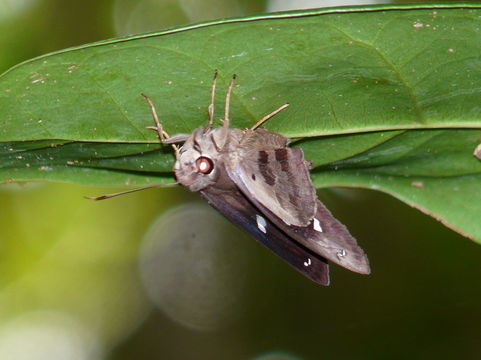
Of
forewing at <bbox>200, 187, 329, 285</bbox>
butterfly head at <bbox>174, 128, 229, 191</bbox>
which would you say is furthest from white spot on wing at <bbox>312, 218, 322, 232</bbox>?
butterfly head at <bbox>174, 128, 229, 191</bbox>

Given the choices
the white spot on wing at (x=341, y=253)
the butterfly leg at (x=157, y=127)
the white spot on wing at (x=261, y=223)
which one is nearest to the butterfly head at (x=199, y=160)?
the butterfly leg at (x=157, y=127)

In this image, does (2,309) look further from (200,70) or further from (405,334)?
(200,70)

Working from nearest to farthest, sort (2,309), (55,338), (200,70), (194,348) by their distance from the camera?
(200,70) → (2,309) → (194,348) → (55,338)

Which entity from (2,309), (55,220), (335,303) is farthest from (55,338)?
(335,303)

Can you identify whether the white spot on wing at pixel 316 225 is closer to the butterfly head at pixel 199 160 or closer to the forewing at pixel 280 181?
the forewing at pixel 280 181

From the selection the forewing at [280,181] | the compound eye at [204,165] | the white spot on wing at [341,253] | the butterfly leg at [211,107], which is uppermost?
the butterfly leg at [211,107]

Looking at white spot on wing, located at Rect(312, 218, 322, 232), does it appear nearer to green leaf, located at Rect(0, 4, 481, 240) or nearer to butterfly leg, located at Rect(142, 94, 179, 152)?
green leaf, located at Rect(0, 4, 481, 240)
